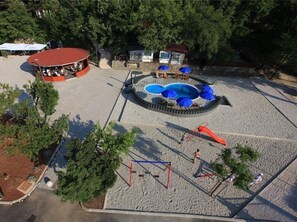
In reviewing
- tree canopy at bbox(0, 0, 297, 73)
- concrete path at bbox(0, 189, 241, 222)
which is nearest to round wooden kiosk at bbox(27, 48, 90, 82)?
tree canopy at bbox(0, 0, 297, 73)

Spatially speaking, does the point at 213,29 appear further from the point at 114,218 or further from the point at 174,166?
the point at 114,218

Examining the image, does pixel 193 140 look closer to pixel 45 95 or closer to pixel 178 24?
pixel 45 95

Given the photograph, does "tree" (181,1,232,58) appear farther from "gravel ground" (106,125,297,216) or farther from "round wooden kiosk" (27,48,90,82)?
"round wooden kiosk" (27,48,90,82)

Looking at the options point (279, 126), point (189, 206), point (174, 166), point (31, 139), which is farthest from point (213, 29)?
point (31, 139)

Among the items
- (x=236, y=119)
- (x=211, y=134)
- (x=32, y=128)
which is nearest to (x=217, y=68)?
(x=236, y=119)

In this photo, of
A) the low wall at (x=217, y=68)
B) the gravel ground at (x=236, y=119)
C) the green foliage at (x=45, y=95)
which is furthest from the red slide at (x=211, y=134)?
the low wall at (x=217, y=68)

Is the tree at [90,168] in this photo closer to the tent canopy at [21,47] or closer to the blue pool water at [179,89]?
the blue pool water at [179,89]
